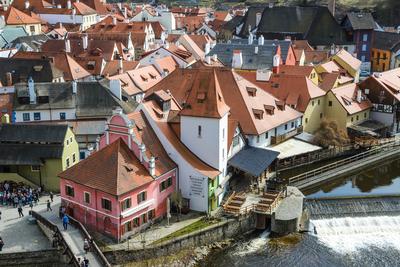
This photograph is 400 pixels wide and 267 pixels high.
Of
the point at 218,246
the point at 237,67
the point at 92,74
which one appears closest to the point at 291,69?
the point at 237,67

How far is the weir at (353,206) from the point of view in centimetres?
5547

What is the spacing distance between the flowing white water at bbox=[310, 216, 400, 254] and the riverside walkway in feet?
68.5

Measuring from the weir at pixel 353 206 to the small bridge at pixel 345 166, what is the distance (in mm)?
5152

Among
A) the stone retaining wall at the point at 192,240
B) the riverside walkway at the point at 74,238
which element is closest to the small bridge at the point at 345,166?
the stone retaining wall at the point at 192,240

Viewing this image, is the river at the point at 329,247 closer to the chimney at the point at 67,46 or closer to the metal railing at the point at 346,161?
the metal railing at the point at 346,161

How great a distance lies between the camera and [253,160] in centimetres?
5903

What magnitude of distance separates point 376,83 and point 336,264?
4127cm

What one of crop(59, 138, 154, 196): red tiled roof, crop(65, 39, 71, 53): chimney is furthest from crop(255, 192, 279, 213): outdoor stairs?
crop(65, 39, 71, 53): chimney

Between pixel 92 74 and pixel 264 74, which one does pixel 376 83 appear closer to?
pixel 264 74

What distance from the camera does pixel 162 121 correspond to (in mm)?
55031

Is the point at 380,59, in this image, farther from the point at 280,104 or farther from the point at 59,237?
the point at 59,237

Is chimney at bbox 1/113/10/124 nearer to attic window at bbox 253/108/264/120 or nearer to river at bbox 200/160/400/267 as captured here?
attic window at bbox 253/108/264/120

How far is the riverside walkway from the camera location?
A: 44219mm

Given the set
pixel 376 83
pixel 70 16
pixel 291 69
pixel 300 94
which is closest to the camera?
pixel 300 94
